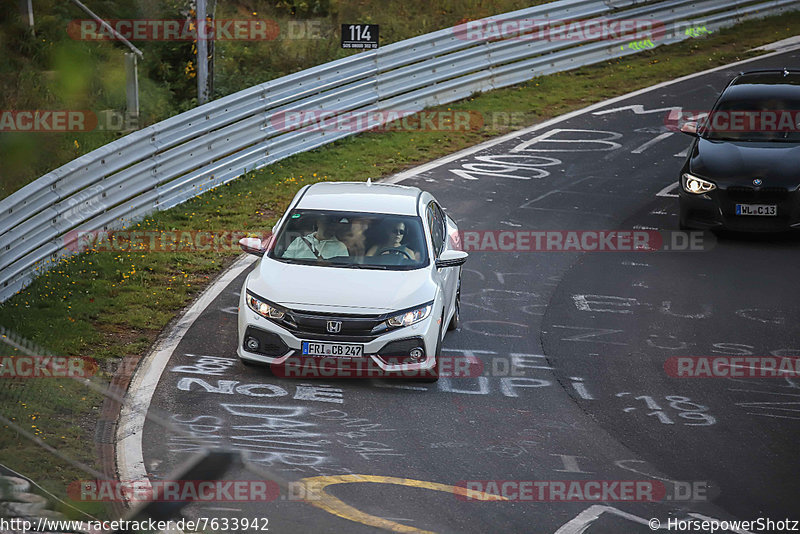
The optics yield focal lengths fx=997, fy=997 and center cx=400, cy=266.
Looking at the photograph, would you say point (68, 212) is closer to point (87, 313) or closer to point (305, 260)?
point (87, 313)

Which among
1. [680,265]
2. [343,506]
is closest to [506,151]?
[680,265]

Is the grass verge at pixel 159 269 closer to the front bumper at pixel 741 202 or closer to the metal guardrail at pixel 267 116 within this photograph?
the metal guardrail at pixel 267 116

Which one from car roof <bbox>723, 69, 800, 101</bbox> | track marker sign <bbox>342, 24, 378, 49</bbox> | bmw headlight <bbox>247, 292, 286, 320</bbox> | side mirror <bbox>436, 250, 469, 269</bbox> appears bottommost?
bmw headlight <bbox>247, 292, 286, 320</bbox>

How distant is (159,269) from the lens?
1280cm

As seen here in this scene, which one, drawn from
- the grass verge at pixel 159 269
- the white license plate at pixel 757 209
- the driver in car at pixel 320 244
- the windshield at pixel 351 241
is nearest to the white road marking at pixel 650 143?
the grass verge at pixel 159 269

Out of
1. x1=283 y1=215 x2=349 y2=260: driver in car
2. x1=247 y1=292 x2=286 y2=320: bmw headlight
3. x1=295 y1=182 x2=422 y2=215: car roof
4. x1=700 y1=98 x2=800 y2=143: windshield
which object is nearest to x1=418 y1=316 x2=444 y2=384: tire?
x1=283 y1=215 x2=349 y2=260: driver in car

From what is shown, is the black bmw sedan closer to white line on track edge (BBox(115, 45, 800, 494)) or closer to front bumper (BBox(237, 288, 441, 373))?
white line on track edge (BBox(115, 45, 800, 494))

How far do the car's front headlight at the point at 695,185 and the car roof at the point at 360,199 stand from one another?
4.96 meters

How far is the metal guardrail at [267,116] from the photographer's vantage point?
12406 mm

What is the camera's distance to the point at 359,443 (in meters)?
8.25

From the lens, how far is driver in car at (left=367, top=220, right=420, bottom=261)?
10328 mm

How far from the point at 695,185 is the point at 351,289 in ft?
22.8

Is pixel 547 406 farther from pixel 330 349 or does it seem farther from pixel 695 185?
pixel 695 185

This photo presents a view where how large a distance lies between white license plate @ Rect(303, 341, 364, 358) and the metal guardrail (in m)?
4.25
